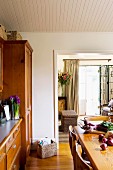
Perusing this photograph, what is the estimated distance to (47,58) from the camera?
13.9 feet

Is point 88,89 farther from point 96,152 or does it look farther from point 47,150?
point 96,152

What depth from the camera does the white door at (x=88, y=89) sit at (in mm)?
8812

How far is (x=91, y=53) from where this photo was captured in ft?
14.0

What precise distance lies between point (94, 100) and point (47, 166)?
19.2ft

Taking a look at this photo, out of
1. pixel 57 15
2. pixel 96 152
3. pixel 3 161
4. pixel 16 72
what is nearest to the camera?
pixel 96 152

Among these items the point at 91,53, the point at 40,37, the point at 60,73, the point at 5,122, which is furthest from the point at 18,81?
the point at 60,73

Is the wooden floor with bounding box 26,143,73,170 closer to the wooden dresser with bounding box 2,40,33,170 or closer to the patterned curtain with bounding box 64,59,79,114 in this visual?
the wooden dresser with bounding box 2,40,33,170

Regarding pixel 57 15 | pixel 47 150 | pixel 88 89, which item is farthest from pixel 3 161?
pixel 88 89

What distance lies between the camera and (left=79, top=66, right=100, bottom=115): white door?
347 inches

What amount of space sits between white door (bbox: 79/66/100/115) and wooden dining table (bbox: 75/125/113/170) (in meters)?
6.24

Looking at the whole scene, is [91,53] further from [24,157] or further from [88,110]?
[88,110]

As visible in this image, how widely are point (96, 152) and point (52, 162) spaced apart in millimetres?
1912

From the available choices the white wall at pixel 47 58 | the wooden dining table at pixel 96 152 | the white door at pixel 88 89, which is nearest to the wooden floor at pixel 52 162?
the white wall at pixel 47 58

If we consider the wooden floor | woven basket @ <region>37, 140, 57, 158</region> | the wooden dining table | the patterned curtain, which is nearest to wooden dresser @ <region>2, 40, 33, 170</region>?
the wooden floor
